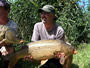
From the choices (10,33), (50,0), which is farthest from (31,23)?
(10,33)

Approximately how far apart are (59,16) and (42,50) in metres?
2.88

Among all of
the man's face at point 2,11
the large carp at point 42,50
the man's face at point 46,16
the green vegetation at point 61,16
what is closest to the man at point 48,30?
the man's face at point 46,16

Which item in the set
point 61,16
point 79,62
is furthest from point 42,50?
point 61,16

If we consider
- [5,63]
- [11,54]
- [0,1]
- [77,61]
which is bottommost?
[77,61]

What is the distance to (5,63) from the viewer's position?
2861 mm

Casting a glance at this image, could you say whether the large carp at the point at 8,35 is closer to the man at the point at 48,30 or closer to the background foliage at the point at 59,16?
the man at the point at 48,30

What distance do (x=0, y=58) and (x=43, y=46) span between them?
2.41 ft

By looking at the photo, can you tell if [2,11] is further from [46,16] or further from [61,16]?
[61,16]

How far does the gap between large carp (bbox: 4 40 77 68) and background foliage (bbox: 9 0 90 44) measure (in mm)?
2278

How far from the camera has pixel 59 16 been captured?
5.36 meters

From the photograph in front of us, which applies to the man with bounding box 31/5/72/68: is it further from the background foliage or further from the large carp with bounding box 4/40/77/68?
the background foliage

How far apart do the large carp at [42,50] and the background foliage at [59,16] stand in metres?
2.28

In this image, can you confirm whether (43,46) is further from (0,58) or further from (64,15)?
(64,15)

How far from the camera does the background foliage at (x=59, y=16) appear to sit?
4.96 m
